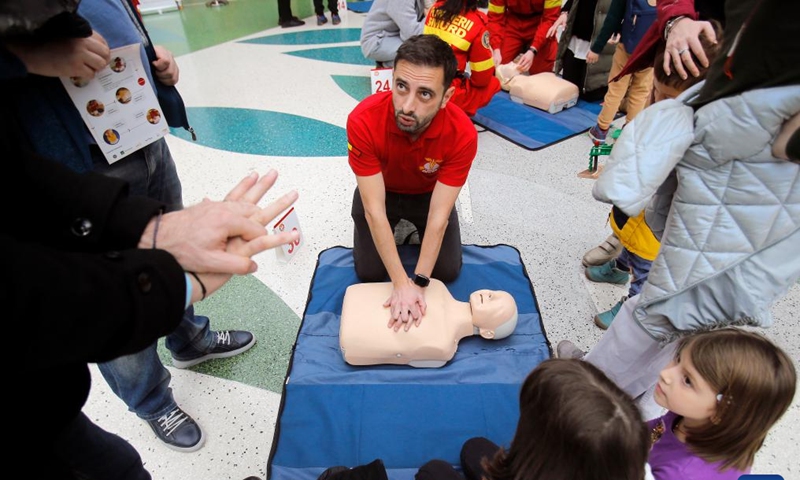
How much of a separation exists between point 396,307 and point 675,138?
3.09ft

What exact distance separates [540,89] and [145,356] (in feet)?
10.0

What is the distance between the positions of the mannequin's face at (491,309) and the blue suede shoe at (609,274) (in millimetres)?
618

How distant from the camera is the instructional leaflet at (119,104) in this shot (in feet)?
3.40

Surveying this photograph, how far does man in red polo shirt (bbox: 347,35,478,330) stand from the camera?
146cm

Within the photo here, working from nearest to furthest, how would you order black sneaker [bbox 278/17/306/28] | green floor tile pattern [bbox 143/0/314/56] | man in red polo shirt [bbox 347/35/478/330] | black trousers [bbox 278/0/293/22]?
man in red polo shirt [bbox 347/35/478/330]
green floor tile pattern [bbox 143/0/314/56]
black trousers [bbox 278/0/293/22]
black sneaker [bbox 278/17/306/28]

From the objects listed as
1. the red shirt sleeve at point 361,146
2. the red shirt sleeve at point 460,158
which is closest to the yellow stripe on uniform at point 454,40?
the red shirt sleeve at point 460,158

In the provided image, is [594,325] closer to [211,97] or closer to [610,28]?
[610,28]

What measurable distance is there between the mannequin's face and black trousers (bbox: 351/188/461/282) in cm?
28

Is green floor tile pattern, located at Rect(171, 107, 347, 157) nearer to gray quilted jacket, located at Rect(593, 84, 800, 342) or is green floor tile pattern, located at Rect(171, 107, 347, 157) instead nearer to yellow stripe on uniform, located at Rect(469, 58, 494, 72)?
yellow stripe on uniform, located at Rect(469, 58, 494, 72)

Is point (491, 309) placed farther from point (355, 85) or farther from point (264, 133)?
point (355, 85)

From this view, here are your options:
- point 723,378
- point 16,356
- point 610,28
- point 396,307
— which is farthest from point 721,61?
point 610,28

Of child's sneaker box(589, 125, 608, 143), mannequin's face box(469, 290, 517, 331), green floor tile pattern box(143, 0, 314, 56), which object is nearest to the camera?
mannequin's face box(469, 290, 517, 331)

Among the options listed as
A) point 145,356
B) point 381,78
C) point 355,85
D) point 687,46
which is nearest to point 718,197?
point 687,46

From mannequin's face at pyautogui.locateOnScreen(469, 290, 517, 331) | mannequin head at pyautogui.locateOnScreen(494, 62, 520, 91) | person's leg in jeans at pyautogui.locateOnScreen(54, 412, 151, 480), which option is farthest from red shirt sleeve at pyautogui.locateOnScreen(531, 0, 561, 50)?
person's leg in jeans at pyautogui.locateOnScreen(54, 412, 151, 480)
